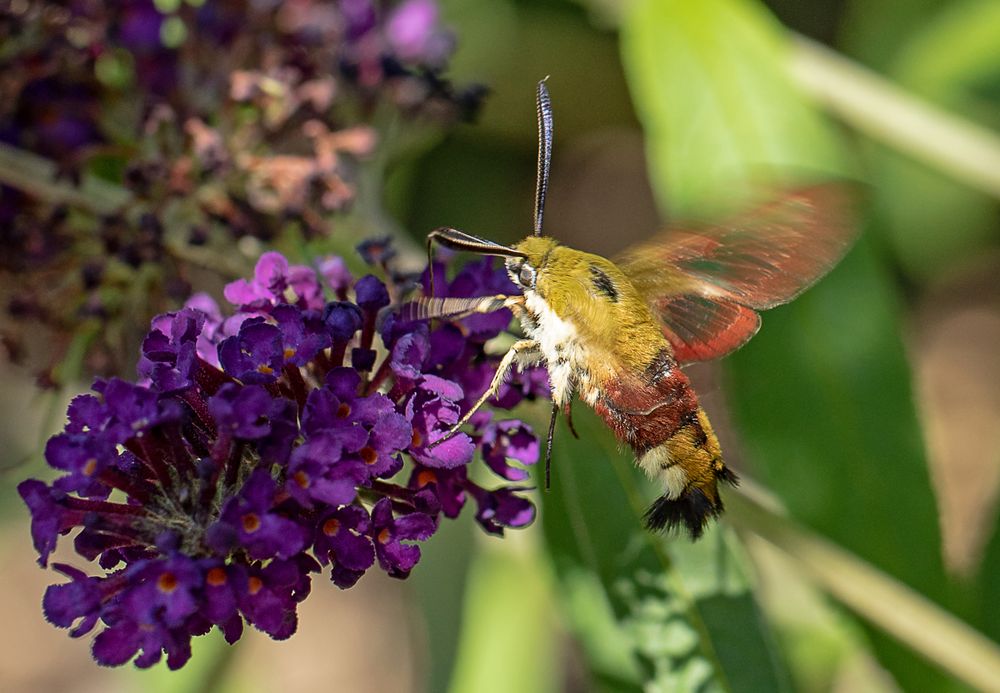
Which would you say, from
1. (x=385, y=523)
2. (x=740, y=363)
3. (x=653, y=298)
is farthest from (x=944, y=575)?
(x=385, y=523)

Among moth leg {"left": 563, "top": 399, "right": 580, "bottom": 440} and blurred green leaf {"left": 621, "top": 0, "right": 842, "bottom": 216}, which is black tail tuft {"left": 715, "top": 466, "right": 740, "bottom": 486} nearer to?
moth leg {"left": 563, "top": 399, "right": 580, "bottom": 440}

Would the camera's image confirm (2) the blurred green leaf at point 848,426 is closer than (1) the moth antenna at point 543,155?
No

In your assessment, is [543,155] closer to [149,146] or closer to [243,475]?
[243,475]

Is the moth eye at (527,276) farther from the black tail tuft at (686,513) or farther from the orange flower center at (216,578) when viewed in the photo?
the orange flower center at (216,578)

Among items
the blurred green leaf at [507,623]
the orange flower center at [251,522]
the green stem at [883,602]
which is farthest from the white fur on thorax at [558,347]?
the blurred green leaf at [507,623]

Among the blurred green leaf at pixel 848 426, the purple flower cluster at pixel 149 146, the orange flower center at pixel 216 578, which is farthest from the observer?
the blurred green leaf at pixel 848 426

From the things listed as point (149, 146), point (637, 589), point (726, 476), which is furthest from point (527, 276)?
point (149, 146)

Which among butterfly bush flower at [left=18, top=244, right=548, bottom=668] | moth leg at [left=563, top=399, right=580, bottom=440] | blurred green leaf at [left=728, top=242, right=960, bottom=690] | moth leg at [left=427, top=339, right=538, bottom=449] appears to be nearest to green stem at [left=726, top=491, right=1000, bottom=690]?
blurred green leaf at [left=728, top=242, right=960, bottom=690]
